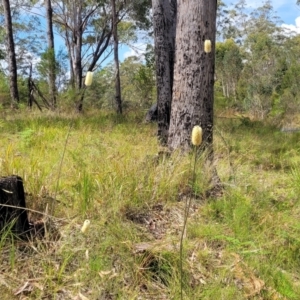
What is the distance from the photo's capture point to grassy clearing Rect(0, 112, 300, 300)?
162 centimetres

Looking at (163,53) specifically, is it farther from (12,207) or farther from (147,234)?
(12,207)

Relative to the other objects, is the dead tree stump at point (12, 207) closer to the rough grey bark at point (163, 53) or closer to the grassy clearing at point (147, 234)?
the grassy clearing at point (147, 234)

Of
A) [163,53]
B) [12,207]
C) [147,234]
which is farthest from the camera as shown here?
[163,53]

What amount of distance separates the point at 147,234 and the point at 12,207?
29.8 inches

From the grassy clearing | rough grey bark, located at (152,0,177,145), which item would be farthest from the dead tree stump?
rough grey bark, located at (152,0,177,145)

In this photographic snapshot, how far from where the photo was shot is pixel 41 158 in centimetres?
297

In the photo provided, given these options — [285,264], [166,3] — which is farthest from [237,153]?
[285,264]

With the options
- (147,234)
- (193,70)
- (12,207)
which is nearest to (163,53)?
(193,70)

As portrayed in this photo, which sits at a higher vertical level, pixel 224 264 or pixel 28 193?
pixel 28 193

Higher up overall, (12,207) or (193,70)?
(193,70)

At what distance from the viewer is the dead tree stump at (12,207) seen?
1778 millimetres

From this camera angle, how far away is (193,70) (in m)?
3.26

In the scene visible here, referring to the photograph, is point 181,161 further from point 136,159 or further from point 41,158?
point 41,158

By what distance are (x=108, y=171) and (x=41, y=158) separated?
757 mm
